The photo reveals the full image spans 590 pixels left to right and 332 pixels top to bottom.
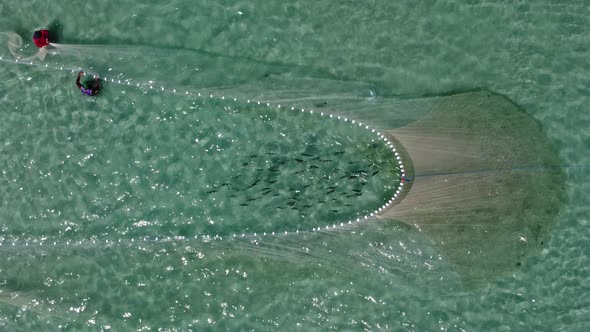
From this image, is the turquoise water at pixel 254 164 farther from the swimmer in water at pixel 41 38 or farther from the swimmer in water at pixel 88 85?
the swimmer in water at pixel 41 38

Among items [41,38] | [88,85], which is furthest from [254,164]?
[41,38]

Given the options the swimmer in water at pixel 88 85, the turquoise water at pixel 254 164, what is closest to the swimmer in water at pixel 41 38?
the turquoise water at pixel 254 164

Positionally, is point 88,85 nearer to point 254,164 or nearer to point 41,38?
point 41,38

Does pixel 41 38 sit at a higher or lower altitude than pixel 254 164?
higher

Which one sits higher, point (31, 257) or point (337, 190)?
point (337, 190)

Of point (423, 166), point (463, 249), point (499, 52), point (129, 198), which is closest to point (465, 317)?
point (463, 249)

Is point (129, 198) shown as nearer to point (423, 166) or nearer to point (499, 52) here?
point (423, 166)
